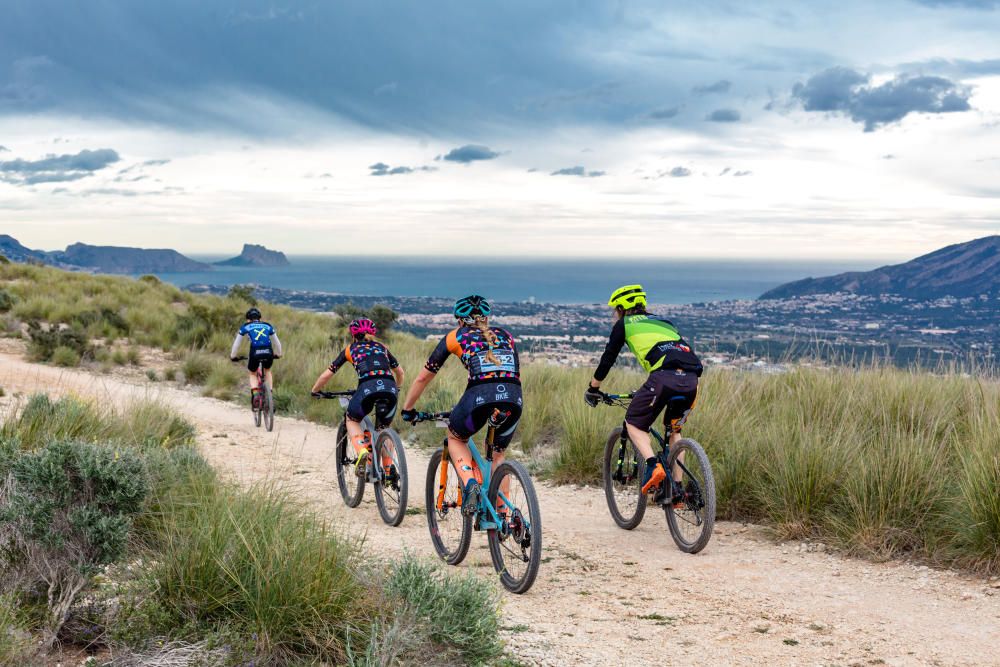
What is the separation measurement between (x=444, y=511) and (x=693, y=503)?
6.32ft

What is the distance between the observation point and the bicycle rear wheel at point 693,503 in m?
6.17

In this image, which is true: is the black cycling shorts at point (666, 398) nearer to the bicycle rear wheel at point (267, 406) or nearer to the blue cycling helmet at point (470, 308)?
the blue cycling helmet at point (470, 308)

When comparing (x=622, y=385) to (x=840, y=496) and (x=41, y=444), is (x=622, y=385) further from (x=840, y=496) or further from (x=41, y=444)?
(x=41, y=444)

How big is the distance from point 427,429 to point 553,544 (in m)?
5.83

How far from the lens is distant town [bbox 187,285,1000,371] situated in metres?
11.3

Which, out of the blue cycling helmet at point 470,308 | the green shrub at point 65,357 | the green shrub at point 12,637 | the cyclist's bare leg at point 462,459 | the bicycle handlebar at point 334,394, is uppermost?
the blue cycling helmet at point 470,308

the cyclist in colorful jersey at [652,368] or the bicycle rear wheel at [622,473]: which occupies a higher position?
the cyclist in colorful jersey at [652,368]

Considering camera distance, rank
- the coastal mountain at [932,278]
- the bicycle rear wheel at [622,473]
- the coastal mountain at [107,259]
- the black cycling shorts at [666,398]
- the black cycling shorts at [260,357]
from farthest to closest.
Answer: the coastal mountain at [107,259] < the coastal mountain at [932,278] < the black cycling shorts at [260,357] < the bicycle rear wheel at [622,473] < the black cycling shorts at [666,398]

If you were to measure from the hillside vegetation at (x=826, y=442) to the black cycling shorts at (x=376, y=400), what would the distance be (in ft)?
7.78

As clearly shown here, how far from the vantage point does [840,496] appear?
6758 mm

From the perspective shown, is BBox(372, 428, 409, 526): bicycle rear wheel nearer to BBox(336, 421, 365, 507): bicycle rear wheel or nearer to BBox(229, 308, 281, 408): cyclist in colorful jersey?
BBox(336, 421, 365, 507): bicycle rear wheel

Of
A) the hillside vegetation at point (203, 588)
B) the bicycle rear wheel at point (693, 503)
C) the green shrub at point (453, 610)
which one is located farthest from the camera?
the bicycle rear wheel at point (693, 503)

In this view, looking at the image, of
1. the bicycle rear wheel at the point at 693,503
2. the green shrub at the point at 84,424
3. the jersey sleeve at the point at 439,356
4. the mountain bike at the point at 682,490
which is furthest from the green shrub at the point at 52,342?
the bicycle rear wheel at the point at 693,503

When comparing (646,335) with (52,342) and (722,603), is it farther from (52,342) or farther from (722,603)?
(52,342)
